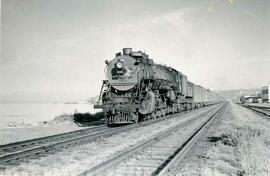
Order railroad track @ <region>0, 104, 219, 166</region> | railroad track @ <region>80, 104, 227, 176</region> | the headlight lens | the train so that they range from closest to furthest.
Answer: railroad track @ <region>80, 104, 227, 176</region>
railroad track @ <region>0, 104, 219, 166</region>
the train
the headlight lens

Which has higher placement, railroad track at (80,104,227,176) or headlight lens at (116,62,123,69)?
headlight lens at (116,62,123,69)

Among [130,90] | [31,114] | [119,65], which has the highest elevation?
[119,65]

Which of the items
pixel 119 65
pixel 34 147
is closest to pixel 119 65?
pixel 119 65

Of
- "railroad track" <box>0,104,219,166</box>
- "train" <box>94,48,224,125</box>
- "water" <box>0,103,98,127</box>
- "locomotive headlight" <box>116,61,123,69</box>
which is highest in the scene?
"locomotive headlight" <box>116,61,123,69</box>

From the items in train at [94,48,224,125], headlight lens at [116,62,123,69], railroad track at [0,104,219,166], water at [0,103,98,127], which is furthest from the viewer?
water at [0,103,98,127]

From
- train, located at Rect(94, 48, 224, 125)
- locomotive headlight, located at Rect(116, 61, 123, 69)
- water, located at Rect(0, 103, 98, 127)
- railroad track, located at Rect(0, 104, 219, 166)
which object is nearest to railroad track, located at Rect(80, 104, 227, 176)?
railroad track, located at Rect(0, 104, 219, 166)

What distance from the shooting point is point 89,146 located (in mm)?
8781

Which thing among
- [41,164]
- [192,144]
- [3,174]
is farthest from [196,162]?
[3,174]

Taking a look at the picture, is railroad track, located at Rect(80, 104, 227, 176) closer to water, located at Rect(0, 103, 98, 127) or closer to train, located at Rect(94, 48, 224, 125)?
train, located at Rect(94, 48, 224, 125)

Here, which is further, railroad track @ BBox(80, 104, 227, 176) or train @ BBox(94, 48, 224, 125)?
train @ BBox(94, 48, 224, 125)

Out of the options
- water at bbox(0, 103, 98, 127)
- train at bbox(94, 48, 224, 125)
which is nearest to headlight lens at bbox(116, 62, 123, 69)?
train at bbox(94, 48, 224, 125)

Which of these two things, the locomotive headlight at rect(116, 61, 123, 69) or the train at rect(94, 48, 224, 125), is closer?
the train at rect(94, 48, 224, 125)

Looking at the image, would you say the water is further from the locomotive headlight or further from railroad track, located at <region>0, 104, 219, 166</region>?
railroad track, located at <region>0, 104, 219, 166</region>

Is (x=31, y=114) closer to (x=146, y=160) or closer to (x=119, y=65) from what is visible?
(x=119, y=65)
